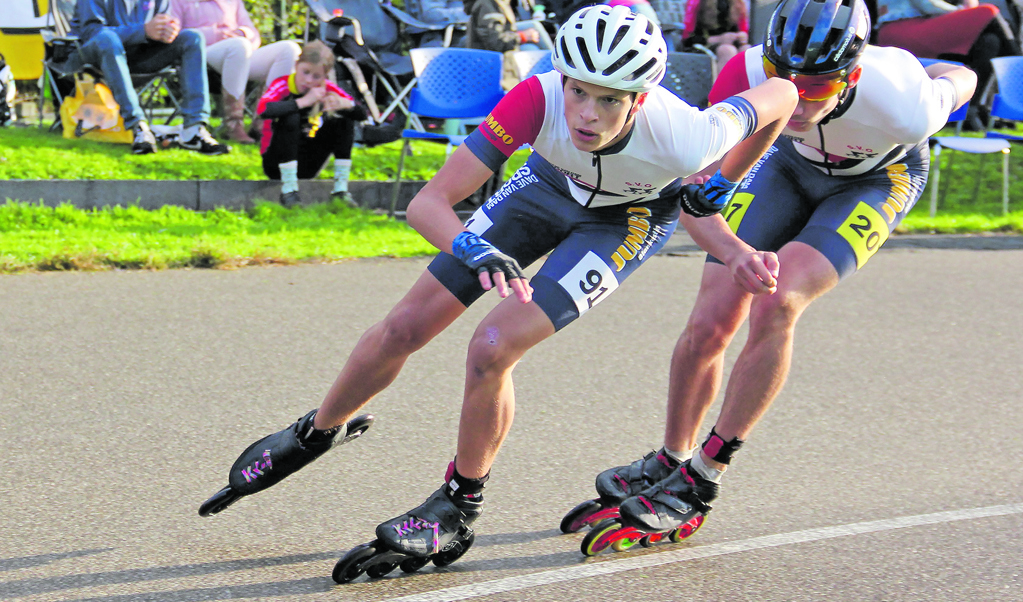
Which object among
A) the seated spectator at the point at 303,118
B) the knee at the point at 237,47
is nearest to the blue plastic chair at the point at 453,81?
the seated spectator at the point at 303,118

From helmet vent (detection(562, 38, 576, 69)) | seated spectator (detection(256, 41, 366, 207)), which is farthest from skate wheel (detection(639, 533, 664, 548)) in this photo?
seated spectator (detection(256, 41, 366, 207))

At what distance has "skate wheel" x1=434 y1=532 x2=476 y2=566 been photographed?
348 centimetres

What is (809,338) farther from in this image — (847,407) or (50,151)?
(50,151)

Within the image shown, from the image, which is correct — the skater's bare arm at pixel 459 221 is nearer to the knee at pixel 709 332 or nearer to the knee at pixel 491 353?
the knee at pixel 491 353

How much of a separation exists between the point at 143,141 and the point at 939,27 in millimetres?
8372

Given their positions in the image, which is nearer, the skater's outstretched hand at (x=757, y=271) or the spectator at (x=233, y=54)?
the skater's outstretched hand at (x=757, y=271)

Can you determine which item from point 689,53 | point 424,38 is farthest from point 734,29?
point 424,38

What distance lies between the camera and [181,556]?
340 centimetres

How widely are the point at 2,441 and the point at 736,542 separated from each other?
2854 millimetres

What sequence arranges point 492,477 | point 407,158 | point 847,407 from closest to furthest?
1. point 492,477
2. point 847,407
3. point 407,158

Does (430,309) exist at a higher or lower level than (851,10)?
lower

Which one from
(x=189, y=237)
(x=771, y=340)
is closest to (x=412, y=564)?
(x=771, y=340)

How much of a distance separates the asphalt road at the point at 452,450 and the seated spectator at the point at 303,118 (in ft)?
6.09

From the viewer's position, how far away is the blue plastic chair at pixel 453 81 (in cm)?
1015
